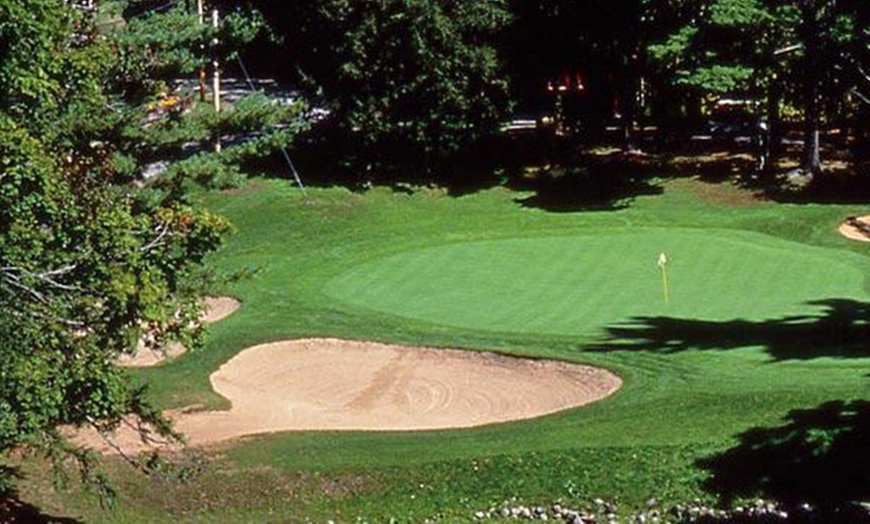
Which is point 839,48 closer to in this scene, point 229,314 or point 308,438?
point 229,314

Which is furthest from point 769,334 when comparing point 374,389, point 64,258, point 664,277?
point 64,258

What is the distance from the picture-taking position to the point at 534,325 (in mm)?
28469

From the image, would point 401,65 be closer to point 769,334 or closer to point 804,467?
point 769,334

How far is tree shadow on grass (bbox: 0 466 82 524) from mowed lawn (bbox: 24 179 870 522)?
1.06ft

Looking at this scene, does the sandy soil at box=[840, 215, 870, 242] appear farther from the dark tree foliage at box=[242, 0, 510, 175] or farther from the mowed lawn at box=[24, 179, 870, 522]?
the dark tree foliage at box=[242, 0, 510, 175]

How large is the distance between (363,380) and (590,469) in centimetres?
665

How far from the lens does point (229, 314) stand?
3156 centimetres

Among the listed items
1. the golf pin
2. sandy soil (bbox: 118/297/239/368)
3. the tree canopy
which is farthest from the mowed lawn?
the tree canopy

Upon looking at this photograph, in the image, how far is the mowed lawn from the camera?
71.3 feet

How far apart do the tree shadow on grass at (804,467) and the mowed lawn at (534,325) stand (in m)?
0.35

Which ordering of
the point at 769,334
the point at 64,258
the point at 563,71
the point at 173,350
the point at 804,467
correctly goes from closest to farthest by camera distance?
the point at 64,258 → the point at 804,467 → the point at 769,334 → the point at 173,350 → the point at 563,71

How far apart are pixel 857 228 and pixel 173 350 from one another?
56.5 feet

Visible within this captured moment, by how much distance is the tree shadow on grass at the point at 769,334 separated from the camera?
25.9m

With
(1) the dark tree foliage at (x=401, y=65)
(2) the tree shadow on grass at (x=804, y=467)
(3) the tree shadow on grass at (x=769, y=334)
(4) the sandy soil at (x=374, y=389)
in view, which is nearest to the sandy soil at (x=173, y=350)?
(4) the sandy soil at (x=374, y=389)
